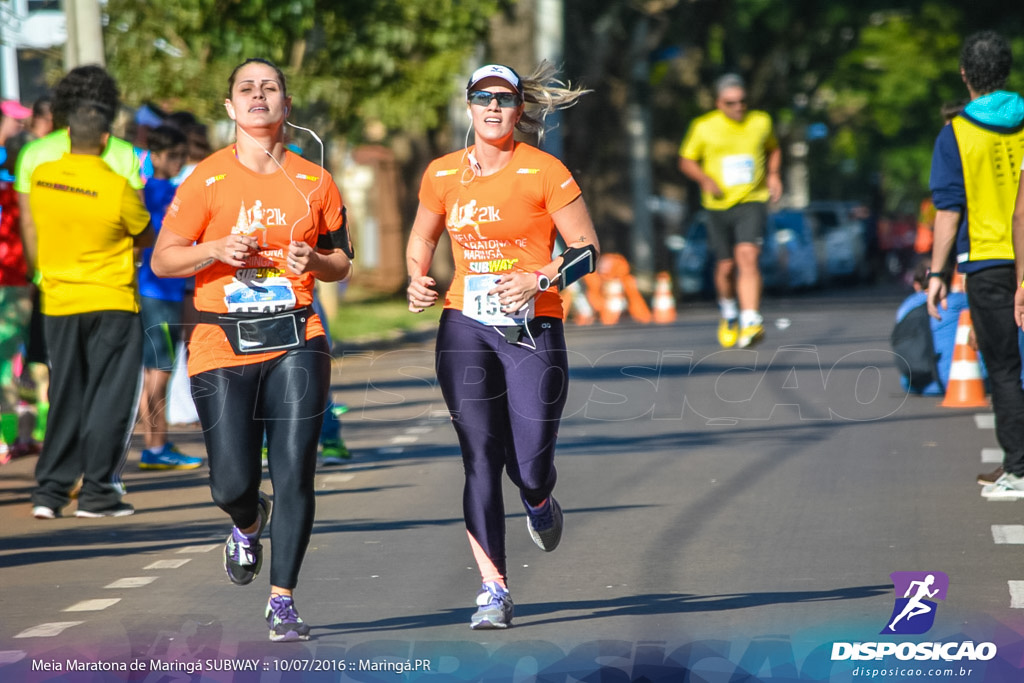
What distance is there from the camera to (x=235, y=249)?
5883 millimetres

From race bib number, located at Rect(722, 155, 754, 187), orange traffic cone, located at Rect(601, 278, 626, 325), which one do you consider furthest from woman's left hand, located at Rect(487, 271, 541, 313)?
orange traffic cone, located at Rect(601, 278, 626, 325)

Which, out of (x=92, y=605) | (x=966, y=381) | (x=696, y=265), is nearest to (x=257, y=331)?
(x=92, y=605)

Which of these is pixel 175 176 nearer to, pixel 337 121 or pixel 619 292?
pixel 337 121

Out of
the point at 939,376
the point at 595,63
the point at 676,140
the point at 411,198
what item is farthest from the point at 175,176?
the point at 676,140

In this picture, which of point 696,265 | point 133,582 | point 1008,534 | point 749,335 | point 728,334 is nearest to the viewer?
point 133,582

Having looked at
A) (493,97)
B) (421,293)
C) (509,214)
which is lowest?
(421,293)

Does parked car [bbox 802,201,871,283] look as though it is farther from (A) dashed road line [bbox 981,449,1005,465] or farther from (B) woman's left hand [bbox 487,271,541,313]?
(B) woman's left hand [bbox 487,271,541,313]

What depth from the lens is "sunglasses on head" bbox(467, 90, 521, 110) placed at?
6355 mm

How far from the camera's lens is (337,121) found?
22.9 m

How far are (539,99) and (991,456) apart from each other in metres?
5.23

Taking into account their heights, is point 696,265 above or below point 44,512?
below

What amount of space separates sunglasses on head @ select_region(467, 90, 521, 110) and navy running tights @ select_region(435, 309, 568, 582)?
735mm

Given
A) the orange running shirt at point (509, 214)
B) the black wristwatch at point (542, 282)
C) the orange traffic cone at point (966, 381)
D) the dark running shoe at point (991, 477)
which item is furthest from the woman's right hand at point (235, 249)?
the orange traffic cone at point (966, 381)

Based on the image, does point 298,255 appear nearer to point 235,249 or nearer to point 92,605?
point 235,249
